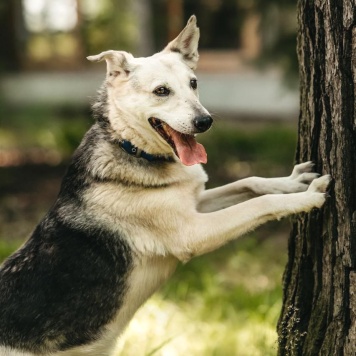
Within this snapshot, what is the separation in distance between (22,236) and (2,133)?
274 inches

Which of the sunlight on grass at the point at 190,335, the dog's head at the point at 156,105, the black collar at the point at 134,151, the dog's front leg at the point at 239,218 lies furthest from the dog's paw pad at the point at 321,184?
the sunlight on grass at the point at 190,335

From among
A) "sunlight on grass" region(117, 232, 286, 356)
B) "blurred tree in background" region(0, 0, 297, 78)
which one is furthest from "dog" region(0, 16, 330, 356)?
"blurred tree in background" region(0, 0, 297, 78)

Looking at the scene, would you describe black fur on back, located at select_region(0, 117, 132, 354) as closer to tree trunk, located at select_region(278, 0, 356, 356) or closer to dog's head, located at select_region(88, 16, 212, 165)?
dog's head, located at select_region(88, 16, 212, 165)

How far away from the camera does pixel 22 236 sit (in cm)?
770

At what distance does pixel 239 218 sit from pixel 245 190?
578 mm

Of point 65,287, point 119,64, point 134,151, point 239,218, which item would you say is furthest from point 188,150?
point 65,287

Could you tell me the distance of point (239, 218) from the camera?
12.1 ft

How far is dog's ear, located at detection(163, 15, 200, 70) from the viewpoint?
4383 mm

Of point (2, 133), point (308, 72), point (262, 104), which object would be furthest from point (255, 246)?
point (262, 104)

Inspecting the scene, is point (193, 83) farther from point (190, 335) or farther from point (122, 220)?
point (190, 335)

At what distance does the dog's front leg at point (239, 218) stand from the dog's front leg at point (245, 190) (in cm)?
27

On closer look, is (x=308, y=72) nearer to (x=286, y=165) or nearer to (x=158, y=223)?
(x=158, y=223)

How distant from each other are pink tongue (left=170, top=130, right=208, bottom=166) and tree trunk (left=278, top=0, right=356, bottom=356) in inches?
22.3

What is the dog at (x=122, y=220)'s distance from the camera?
3.79m
